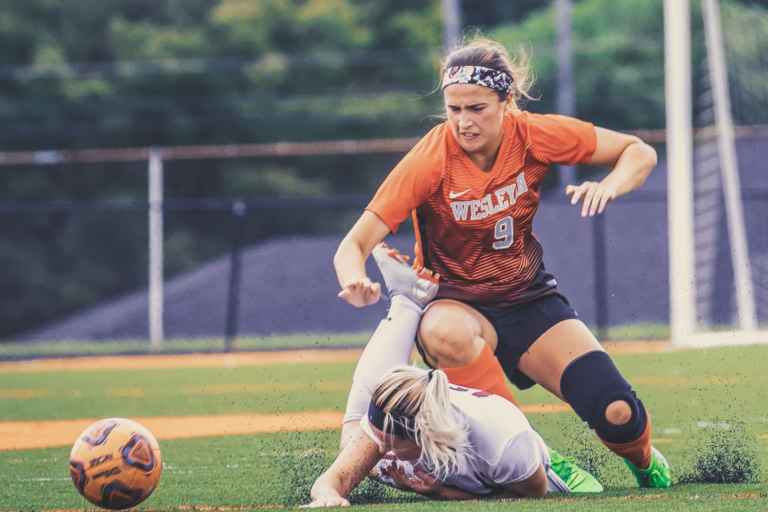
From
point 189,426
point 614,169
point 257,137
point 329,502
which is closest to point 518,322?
point 614,169

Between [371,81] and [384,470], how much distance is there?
26610 millimetres

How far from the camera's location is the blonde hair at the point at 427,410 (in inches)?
207

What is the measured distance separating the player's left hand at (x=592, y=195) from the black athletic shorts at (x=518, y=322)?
73cm

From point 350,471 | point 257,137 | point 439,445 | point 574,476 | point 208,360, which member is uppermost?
point 257,137

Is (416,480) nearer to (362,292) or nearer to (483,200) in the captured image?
(362,292)

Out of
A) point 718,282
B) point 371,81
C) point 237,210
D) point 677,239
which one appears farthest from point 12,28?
point 677,239

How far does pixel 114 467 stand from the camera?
5.46 metres

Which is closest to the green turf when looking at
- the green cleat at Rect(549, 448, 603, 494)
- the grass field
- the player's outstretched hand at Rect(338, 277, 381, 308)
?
the grass field

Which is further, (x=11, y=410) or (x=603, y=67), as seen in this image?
(x=603, y=67)

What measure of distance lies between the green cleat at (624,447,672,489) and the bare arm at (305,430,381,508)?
3.73ft

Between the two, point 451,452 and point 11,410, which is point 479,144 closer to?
point 451,452

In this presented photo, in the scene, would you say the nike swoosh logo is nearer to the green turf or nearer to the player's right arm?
the player's right arm

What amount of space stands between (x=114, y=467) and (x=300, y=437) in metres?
1.87

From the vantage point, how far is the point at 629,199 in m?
18.4
